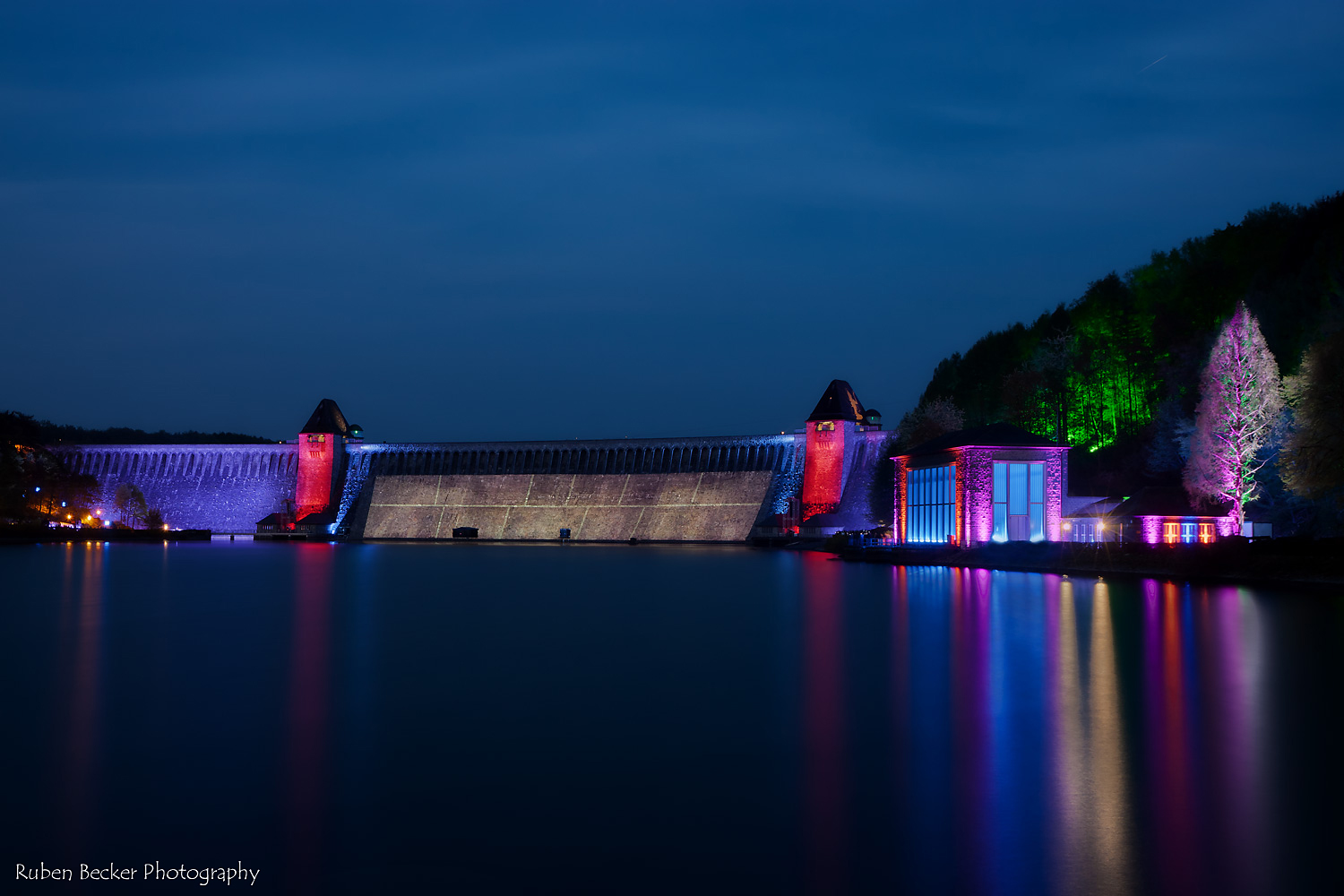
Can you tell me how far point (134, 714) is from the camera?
1028 cm

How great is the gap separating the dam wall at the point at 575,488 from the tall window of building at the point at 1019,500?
3444cm

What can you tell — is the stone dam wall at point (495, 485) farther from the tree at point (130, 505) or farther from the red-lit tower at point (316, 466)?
the tree at point (130, 505)

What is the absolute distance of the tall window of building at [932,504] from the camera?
45.6m

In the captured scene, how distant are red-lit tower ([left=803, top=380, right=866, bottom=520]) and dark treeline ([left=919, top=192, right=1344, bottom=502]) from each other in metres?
10.8

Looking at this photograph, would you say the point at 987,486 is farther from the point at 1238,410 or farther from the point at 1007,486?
the point at 1238,410

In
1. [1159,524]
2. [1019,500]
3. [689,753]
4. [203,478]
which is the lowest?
[689,753]

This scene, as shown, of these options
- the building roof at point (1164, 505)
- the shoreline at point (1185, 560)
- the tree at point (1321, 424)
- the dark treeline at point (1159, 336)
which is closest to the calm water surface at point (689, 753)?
the shoreline at point (1185, 560)

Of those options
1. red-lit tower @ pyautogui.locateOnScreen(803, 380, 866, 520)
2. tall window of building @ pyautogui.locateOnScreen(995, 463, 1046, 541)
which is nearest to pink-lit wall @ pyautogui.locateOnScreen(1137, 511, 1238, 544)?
tall window of building @ pyautogui.locateOnScreen(995, 463, 1046, 541)

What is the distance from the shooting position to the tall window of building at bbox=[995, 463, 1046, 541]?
4341 cm

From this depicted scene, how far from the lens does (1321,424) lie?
1114 inches

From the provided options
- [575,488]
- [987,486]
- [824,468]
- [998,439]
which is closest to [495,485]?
[575,488]

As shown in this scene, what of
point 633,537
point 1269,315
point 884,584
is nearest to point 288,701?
point 884,584

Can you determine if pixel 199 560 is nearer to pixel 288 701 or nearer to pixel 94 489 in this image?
pixel 288 701

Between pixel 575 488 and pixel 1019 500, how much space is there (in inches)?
1922
